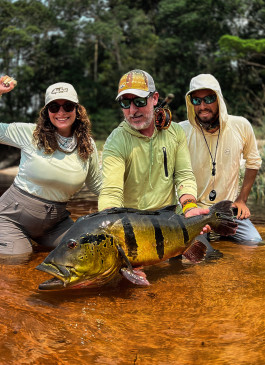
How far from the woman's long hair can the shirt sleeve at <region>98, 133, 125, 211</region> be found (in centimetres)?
53

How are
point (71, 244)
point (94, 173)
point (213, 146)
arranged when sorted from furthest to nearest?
point (213, 146) < point (94, 173) < point (71, 244)

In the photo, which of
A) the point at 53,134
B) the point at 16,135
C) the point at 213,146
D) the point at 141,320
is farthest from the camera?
the point at 213,146

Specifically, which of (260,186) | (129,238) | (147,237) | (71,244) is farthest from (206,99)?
(260,186)

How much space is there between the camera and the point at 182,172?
4.44m

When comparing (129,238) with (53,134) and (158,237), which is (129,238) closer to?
(158,237)

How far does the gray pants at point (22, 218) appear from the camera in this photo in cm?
468

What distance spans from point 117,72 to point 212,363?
43882 mm

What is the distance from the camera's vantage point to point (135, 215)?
3.44 m

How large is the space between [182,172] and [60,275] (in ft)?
6.22

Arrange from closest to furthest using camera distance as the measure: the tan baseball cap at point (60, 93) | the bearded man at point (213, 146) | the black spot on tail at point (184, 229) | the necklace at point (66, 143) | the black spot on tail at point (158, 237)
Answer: the black spot on tail at point (158, 237)
the black spot on tail at point (184, 229)
the tan baseball cap at point (60, 93)
the necklace at point (66, 143)
the bearded man at point (213, 146)

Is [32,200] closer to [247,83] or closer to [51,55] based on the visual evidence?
[247,83]

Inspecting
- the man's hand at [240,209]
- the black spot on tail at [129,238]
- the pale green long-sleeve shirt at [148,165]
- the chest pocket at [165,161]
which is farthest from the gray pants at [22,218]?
the man's hand at [240,209]

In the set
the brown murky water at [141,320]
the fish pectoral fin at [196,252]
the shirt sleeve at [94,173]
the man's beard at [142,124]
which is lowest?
the brown murky water at [141,320]

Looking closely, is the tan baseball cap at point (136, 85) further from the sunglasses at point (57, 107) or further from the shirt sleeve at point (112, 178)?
the sunglasses at point (57, 107)
